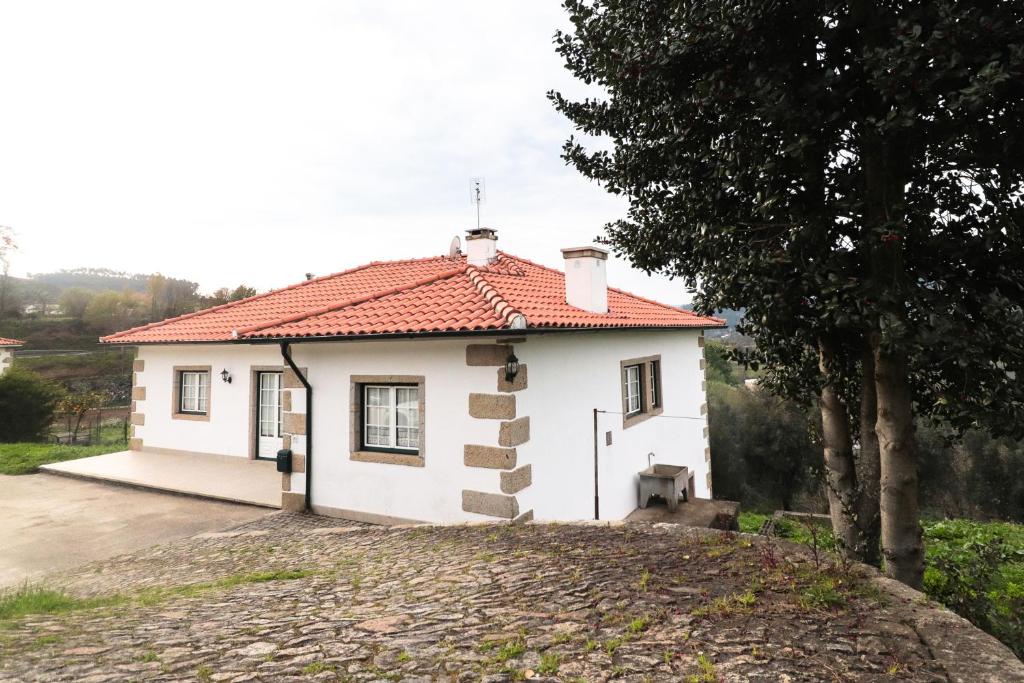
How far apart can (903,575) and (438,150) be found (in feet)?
37.2

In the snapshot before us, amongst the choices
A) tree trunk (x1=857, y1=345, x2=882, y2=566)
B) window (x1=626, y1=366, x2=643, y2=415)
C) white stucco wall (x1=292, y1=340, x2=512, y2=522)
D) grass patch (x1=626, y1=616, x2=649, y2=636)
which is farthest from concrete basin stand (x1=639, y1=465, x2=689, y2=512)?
grass patch (x1=626, y1=616, x2=649, y2=636)

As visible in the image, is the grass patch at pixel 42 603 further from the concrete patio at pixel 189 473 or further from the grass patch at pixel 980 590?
the grass patch at pixel 980 590

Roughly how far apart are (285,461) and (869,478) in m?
7.92

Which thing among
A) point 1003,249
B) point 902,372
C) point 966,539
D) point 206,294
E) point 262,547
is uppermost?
point 206,294

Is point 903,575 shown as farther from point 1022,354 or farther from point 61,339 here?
point 61,339

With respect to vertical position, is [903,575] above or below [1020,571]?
above

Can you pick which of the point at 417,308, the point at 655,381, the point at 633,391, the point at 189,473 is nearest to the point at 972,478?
the point at 655,381

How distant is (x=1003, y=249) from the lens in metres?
3.95

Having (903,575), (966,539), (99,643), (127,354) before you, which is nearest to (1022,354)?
(903,575)

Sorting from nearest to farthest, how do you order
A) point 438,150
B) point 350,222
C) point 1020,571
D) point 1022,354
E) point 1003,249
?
point 1022,354
point 1003,249
point 1020,571
point 438,150
point 350,222

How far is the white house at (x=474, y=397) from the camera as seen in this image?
287 inches

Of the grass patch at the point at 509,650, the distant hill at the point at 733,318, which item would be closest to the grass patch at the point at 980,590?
the grass patch at the point at 509,650

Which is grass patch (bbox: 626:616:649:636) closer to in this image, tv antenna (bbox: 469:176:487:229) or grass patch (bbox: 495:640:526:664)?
grass patch (bbox: 495:640:526:664)

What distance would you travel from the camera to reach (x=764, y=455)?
25.4 metres
